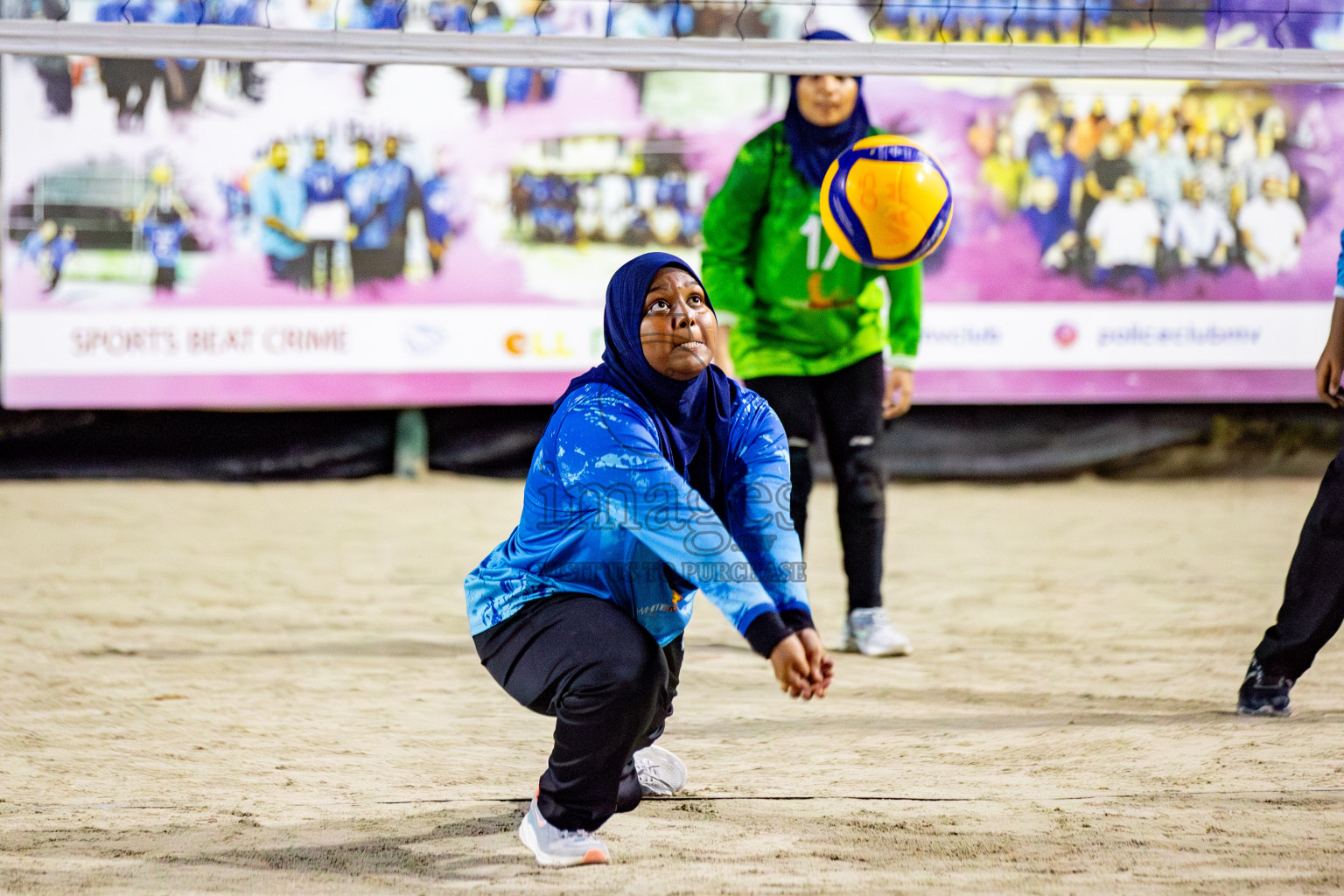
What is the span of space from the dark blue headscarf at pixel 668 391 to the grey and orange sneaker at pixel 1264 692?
1.96 meters

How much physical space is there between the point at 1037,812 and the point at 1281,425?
741 centimetres

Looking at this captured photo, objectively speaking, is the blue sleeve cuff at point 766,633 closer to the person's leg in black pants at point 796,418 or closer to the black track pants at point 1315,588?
the black track pants at point 1315,588

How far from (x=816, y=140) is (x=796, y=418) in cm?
94

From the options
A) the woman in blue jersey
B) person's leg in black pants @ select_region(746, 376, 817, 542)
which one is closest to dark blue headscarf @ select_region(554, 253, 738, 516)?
the woman in blue jersey

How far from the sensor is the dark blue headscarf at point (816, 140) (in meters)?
4.62

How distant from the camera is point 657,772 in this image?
3275 mm

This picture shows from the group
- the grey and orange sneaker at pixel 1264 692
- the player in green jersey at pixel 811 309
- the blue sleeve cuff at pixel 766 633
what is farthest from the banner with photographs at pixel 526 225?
the blue sleeve cuff at pixel 766 633

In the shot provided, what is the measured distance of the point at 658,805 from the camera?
3.21 meters

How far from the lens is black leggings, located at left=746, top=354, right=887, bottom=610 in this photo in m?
4.71

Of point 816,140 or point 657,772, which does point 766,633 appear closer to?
point 657,772

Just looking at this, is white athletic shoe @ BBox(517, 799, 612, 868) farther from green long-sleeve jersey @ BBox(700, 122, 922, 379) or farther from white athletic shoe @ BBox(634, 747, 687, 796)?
green long-sleeve jersey @ BBox(700, 122, 922, 379)

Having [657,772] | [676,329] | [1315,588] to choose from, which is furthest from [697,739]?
[1315,588]

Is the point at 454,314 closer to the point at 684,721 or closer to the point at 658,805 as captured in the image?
the point at 684,721

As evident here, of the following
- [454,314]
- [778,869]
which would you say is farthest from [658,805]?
[454,314]
